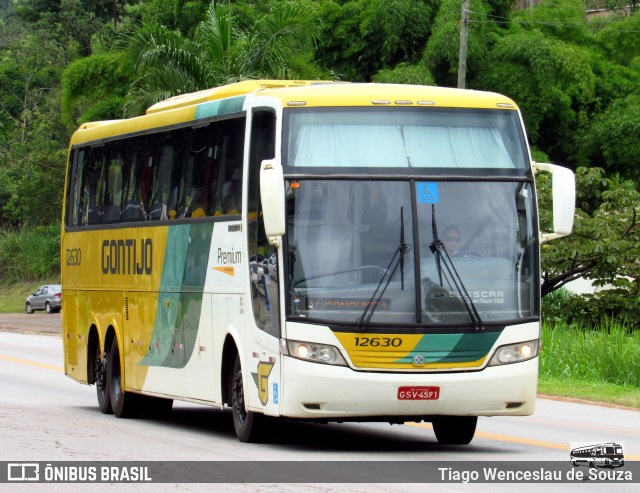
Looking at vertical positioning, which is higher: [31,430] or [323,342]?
[323,342]

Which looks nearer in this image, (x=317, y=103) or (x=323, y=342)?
(x=323, y=342)

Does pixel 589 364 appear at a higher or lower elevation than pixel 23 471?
lower

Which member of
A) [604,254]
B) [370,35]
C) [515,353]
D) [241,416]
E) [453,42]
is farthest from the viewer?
[370,35]

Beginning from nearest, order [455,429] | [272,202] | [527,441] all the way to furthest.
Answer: [272,202]
[455,429]
[527,441]

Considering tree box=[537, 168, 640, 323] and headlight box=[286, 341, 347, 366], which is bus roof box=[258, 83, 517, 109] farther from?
tree box=[537, 168, 640, 323]

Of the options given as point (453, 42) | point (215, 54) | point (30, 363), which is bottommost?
point (30, 363)

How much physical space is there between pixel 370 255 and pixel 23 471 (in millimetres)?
3635

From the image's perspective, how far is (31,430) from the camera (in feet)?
47.4

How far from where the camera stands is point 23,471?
11.1 meters

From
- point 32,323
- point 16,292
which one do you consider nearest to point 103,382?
point 32,323

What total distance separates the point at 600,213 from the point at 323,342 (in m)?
18.4

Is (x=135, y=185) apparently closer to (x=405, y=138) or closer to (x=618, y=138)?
(x=405, y=138)

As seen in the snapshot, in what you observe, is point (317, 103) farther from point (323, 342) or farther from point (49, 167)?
point (49, 167)

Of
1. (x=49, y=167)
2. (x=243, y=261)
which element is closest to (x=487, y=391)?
(x=243, y=261)
